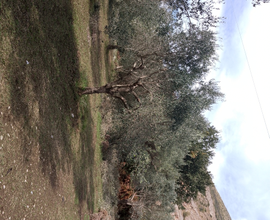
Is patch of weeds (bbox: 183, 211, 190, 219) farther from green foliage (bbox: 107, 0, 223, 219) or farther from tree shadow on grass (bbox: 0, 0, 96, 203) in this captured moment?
tree shadow on grass (bbox: 0, 0, 96, 203)

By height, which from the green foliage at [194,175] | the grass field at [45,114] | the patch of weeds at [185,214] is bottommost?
the patch of weeds at [185,214]

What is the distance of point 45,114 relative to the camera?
8898mm

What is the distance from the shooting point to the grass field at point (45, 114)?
6.61 meters

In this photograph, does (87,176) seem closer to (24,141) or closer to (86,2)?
(24,141)

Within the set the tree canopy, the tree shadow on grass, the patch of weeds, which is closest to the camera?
the tree shadow on grass

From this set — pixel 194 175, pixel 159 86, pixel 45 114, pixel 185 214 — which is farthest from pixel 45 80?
pixel 185 214

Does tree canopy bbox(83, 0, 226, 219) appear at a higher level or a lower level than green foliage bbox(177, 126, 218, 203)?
higher

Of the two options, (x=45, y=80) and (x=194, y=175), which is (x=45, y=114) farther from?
(x=194, y=175)

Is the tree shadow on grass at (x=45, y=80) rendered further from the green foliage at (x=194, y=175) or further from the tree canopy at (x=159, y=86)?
the green foliage at (x=194, y=175)

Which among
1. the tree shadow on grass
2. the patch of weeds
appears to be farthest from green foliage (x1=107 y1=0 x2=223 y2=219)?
the patch of weeds

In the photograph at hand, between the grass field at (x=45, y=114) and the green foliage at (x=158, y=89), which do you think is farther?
the green foliage at (x=158, y=89)

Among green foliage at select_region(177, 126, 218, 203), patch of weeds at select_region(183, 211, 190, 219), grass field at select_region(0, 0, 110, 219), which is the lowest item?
patch of weeds at select_region(183, 211, 190, 219)

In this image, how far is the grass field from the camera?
21.7 feet

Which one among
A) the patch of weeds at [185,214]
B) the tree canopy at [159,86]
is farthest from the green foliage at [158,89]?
the patch of weeds at [185,214]
